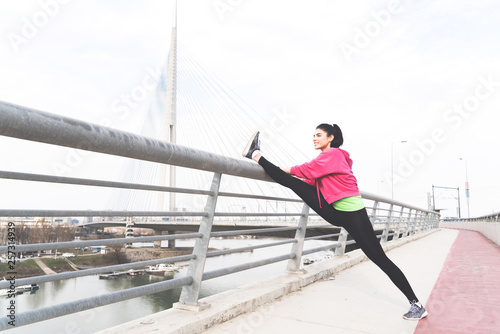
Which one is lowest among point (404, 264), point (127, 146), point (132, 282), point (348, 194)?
point (132, 282)

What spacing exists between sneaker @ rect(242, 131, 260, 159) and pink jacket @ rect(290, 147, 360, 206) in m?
0.37

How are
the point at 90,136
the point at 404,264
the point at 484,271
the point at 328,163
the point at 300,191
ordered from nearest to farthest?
the point at 90,136
the point at 328,163
the point at 300,191
the point at 484,271
the point at 404,264

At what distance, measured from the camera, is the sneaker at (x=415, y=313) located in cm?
222

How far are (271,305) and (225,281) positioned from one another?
23.7m

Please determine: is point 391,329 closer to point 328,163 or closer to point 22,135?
point 328,163

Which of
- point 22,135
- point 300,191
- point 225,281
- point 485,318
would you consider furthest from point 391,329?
point 225,281

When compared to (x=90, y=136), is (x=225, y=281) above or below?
below

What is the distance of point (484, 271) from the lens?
4.05 metres

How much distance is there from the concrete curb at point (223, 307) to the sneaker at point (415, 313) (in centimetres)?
84

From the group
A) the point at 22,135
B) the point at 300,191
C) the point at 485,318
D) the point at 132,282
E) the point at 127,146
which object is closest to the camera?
the point at 22,135

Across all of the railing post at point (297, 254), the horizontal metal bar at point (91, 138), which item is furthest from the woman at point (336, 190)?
the railing post at point (297, 254)

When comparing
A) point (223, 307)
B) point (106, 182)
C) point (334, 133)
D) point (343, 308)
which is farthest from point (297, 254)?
point (106, 182)

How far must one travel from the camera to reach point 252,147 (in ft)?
8.68

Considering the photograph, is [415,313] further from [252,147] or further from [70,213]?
[70,213]
